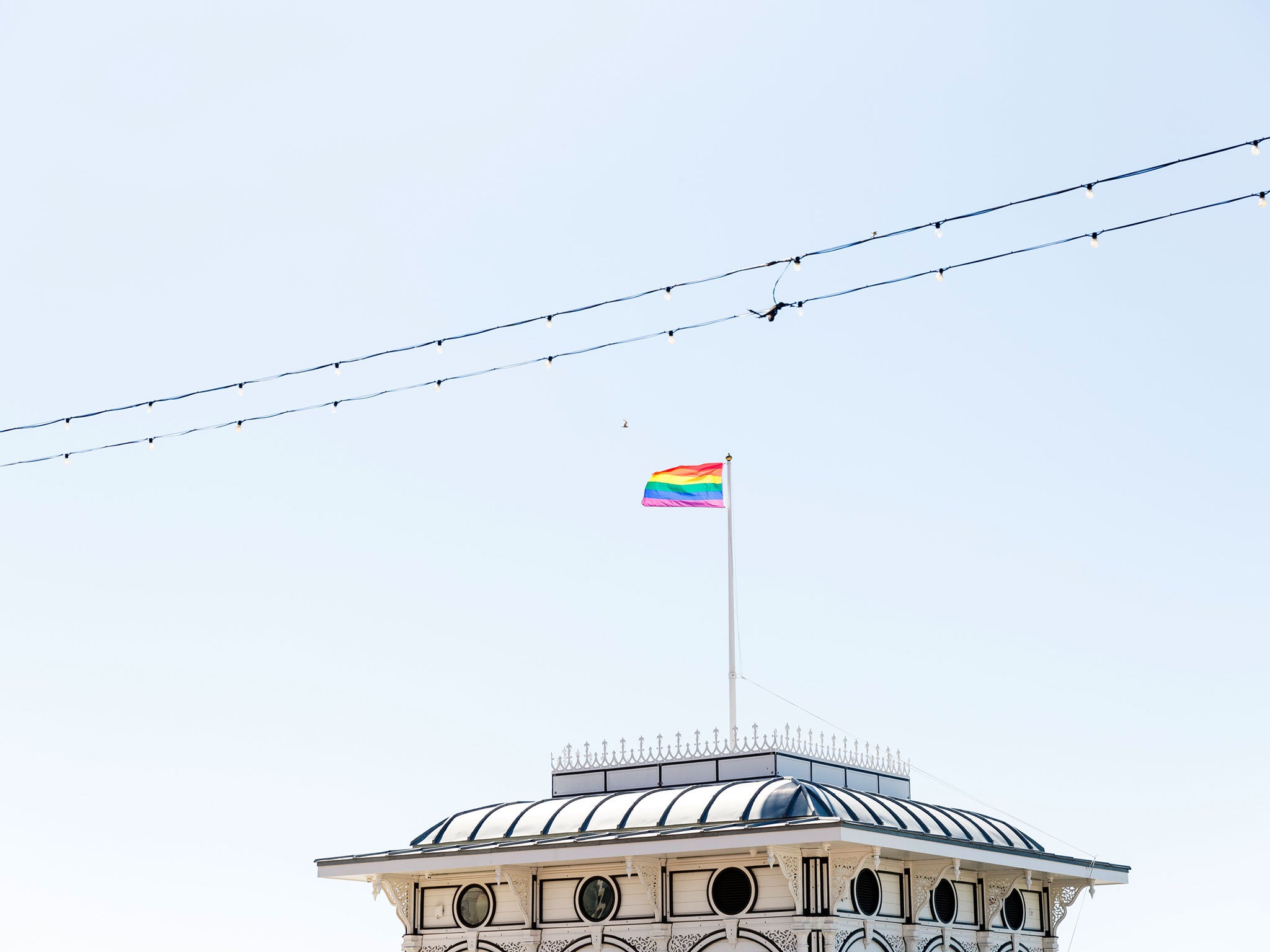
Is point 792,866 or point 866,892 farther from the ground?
point 792,866

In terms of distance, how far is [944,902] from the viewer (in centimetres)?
2653

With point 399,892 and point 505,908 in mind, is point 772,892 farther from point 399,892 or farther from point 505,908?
point 399,892

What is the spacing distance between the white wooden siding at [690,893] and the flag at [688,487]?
8.12m

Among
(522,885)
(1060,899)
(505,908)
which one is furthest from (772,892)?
(1060,899)

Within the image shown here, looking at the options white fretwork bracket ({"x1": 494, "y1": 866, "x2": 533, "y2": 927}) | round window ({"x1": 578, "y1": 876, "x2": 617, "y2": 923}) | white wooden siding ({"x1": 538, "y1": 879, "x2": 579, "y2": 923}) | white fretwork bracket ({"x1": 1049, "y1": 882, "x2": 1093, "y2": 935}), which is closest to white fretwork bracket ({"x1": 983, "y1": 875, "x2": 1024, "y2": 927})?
white fretwork bracket ({"x1": 1049, "y1": 882, "x2": 1093, "y2": 935})

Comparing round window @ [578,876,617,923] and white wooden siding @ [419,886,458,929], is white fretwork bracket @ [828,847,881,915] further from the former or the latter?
white wooden siding @ [419,886,458,929]

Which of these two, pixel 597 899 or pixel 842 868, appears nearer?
pixel 842 868

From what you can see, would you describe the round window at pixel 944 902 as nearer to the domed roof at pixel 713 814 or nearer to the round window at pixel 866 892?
the domed roof at pixel 713 814

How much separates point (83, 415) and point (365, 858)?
10.5 meters

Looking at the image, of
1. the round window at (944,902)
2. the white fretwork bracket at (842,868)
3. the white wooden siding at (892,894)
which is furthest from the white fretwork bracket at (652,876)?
the round window at (944,902)

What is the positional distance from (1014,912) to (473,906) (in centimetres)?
955

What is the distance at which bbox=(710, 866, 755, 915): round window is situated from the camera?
24.3m

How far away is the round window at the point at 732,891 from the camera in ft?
79.8

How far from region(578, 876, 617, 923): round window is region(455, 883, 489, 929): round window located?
197cm
